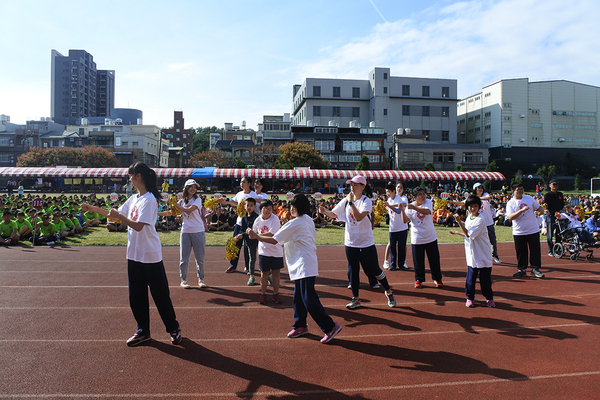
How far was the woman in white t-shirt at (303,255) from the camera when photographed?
4.77m

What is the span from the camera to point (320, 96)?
8581 cm

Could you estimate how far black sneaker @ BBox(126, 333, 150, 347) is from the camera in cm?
477

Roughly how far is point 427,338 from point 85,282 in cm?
680

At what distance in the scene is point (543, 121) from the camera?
7731cm

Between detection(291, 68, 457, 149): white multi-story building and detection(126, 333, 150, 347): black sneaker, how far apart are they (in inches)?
3190

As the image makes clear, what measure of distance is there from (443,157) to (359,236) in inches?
2750

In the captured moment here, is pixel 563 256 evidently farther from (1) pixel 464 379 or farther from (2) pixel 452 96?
(2) pixel 452 96

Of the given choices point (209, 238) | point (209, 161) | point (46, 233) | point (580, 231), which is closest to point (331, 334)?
point (580, 231)

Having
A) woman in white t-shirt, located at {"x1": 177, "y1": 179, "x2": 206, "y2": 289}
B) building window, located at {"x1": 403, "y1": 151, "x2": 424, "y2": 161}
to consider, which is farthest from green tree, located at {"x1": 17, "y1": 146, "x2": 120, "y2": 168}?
woman in white t-shirt, located at {"x1": 177, "y1": 179, "x2": 206, "y2": 289}

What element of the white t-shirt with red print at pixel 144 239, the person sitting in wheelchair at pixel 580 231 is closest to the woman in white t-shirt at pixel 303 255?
the white t-shirt with red print at pixel 144 239

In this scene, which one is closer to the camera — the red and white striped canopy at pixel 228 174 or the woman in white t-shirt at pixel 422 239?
the woman in white t-shirt at pixel 422 239

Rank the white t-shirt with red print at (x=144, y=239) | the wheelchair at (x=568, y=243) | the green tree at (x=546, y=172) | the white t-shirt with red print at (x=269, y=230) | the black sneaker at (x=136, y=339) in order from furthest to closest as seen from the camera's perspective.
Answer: the green tree at (x=546, y=172) → the wheelchair at (x=568, y=243) → the white t-shirt with red print at (x=269, y=230) → the black sneaker at (x=136, y=339) → the white t-shirt with red print at (x=144, y=239)

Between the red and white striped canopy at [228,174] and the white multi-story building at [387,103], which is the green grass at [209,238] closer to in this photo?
the red and white striped canopy at [228,174]

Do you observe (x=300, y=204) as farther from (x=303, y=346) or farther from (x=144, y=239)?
(x=144, y=239)
